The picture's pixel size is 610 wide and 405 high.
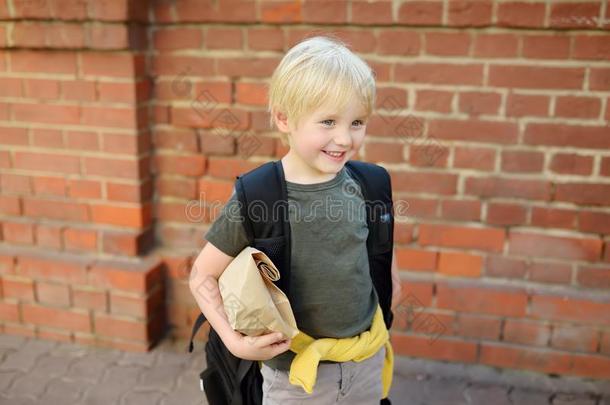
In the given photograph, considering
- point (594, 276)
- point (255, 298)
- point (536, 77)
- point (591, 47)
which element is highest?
point (591, 47)

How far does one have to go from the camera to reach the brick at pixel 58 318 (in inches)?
109

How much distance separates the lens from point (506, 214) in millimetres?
Result: 2439

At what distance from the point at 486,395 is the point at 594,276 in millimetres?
714

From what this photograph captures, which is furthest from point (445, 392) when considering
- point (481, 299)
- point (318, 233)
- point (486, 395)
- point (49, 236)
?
point (49, 236)

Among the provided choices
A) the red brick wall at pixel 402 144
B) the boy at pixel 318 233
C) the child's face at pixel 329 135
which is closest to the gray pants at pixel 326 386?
the boy at pixel 318 233

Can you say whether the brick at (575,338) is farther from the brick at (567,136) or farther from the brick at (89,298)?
the brick at (89,298)

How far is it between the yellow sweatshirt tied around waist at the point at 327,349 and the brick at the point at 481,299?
3.16 feet

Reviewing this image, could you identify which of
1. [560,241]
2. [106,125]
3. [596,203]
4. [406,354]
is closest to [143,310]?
[106,125]

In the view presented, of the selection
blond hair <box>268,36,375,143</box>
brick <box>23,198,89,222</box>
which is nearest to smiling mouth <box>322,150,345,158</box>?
blond hair <box>268,36,375,143</box>

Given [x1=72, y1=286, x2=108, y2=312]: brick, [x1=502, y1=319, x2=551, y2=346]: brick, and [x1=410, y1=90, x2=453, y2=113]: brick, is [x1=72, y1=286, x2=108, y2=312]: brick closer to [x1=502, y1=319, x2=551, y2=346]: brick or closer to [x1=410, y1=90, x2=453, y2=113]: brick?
Result: [x1=410, y1=90, x2=453, y2=113]: brick

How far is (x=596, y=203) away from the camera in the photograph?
2.37 m

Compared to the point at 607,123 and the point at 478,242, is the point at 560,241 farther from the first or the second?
the point at 607,123

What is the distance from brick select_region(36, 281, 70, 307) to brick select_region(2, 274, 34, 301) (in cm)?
4

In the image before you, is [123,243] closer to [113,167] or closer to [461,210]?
[113,167]
